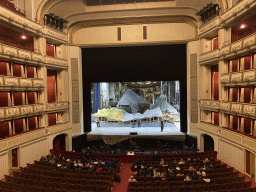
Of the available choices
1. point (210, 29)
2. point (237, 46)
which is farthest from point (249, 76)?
point (210, 29)

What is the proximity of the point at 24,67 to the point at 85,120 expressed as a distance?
30.8 ft

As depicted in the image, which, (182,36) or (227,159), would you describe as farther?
A: (182,36)

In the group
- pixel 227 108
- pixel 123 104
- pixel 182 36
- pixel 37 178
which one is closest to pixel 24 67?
pixel 37 178

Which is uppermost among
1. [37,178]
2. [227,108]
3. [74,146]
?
[227,108]

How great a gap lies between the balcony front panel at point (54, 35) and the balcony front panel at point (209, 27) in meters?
15.4

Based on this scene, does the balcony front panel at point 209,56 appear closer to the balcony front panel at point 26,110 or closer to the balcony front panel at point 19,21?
the balcony front panel at point 19,21

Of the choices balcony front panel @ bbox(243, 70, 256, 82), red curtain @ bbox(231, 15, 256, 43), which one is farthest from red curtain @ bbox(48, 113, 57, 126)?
red curtain @ bbox(231, 15, 256, 43)

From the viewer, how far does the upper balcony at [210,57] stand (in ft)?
53.2

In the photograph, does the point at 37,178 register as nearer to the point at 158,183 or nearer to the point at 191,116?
the point at 158,183

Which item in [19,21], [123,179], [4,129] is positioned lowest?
[123,179]

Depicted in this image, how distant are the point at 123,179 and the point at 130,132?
9.22 m

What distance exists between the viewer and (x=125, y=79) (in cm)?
2245

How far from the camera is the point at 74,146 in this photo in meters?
21.0

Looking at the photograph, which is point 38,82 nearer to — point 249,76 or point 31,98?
point 31,98
